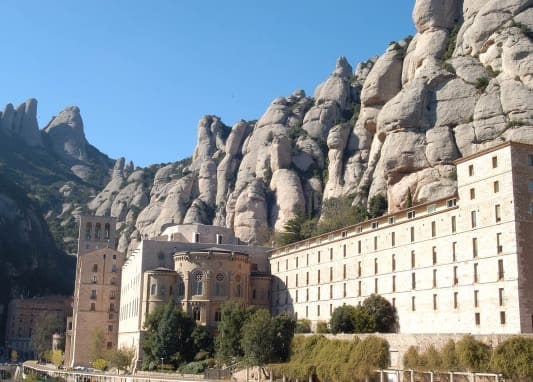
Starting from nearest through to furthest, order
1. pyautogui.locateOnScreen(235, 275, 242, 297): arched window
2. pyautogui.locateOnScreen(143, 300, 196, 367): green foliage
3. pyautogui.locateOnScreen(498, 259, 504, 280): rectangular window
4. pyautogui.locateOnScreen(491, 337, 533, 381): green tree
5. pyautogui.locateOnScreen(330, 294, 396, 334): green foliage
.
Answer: pyautogui.locateOnScreen(491, 337, 533, 381): green tree → pyautogui.locateOnScreen(498, 259, 504, 280): rectangular window → pyautogui.locateOnScreen(330, 294, 396, 334): green foliage → pyautogui.locateOnScreen(143, 300, 196, 367): green foliage → pyautogui.locateOnScreen(235, 275, 242, 297): arched window

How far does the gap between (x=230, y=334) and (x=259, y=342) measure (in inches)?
310

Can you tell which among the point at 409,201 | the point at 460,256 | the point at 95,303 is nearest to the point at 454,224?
the point at 460,256

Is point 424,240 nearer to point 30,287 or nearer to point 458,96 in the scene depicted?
point 458,96

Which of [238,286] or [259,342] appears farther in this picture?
[238,286]

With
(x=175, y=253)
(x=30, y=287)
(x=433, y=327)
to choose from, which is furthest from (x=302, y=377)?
(x=30, y=287)

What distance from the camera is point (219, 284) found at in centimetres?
7781

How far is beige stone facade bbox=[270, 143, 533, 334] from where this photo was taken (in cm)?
4556

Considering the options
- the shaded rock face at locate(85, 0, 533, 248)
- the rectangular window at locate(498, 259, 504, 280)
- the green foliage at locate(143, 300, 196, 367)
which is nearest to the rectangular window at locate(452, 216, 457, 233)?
the rectangular window at locate(498, 259, 504, 280)

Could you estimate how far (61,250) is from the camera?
17300 cm

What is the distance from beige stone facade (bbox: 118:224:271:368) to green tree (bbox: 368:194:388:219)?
1521 cm

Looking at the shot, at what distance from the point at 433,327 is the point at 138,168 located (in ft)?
475

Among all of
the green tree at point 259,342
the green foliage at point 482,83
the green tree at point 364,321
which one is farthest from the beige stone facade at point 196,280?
the green foliage at point 482,83

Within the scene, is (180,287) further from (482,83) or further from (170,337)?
(482,83)

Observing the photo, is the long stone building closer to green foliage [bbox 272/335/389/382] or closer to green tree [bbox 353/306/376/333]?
green tree [bbox 353/306/376/333]
